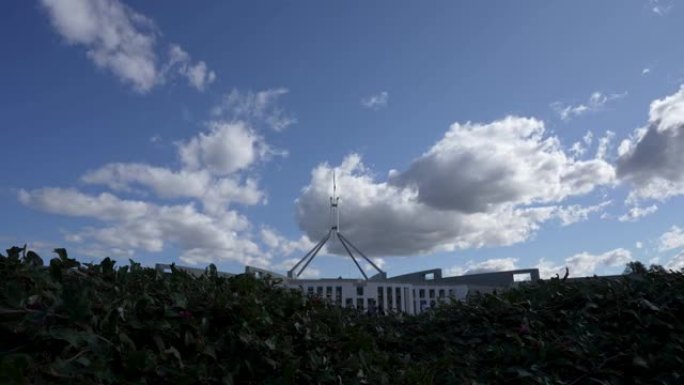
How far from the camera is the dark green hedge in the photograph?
3.85 metres

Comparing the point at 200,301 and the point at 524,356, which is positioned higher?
the point at 200,301

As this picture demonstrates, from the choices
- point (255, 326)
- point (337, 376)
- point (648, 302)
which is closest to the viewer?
point (337, 376)

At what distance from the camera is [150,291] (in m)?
5.48

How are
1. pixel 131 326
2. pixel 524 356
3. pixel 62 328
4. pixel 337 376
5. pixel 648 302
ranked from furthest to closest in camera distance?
pixel 648 302 → pixel 524 356 → pixel 337 376 → pixel 131 326 → pixel 62 328

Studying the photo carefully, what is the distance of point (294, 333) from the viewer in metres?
5.66

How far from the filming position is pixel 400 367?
6.03 m

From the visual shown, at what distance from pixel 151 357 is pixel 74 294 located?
0.71m

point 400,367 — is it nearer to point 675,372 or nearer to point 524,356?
point 524,356

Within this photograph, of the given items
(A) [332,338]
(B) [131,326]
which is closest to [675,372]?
(A) [332,338]

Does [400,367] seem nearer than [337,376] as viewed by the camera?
No

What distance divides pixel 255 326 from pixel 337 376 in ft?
3.16

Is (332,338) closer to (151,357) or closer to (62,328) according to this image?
(151,357)

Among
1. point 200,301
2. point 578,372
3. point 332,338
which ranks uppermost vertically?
point 200,301

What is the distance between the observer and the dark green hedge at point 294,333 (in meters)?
3.85
